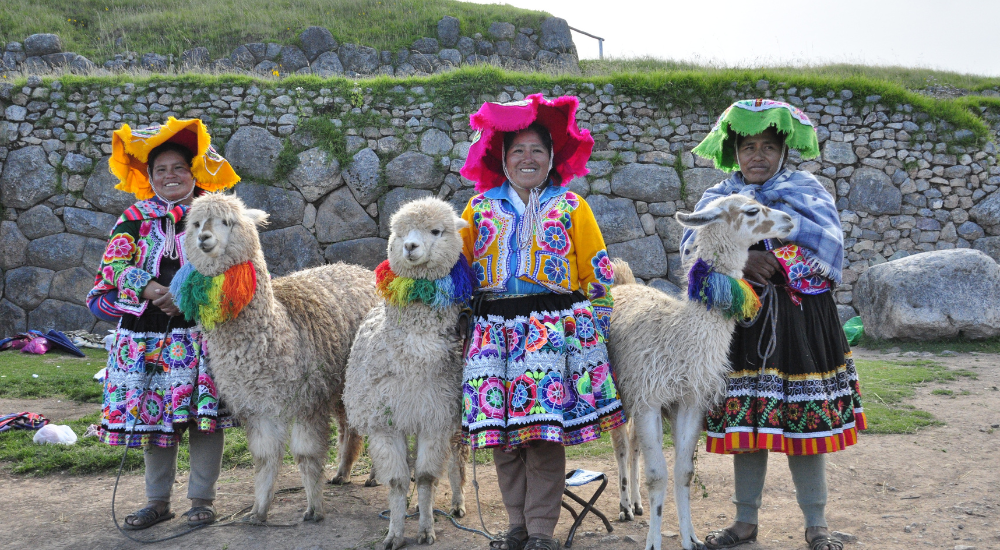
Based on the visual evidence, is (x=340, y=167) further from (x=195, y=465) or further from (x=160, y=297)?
(x=195, y=465)

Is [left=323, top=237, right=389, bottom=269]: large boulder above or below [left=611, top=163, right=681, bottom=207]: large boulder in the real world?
below

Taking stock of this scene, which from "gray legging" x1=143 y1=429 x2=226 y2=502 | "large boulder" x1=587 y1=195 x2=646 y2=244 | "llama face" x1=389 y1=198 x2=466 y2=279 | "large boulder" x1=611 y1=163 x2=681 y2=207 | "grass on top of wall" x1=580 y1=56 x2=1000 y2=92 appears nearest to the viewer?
"llama face" x1=389 y1=198 x2=466 y2=279

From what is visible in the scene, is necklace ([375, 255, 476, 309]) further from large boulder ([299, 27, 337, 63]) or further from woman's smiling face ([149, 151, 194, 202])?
large boulder ([299, 27, 337, 63])

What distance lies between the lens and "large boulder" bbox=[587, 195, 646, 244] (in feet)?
26.9

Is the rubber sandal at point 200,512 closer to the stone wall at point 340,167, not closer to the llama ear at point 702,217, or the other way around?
the llama ear at point 702,217

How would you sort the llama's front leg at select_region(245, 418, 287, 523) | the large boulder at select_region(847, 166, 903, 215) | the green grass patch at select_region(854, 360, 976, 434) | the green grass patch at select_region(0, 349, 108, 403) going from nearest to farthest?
the llama's front leg at select_region(245, 418, 287, 523) → the green grass patch at select_region(854, 360, 976, 434) → the green grass patch at select_region(0, 349, 108, 403) → the large boulder at select_region(847, 166, 903, 215)

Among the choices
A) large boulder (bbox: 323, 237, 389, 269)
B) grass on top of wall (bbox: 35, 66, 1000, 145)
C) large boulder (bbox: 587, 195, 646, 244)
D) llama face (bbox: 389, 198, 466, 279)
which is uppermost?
grass on top of wall (bbox: 35, 66, 1000, 145)

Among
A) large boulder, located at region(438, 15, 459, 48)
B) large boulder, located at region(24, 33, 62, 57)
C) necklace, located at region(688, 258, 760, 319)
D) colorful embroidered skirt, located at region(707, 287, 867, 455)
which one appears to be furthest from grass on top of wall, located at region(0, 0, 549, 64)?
colorful embroidered skirt, located at region(707, 287, 867, 455)

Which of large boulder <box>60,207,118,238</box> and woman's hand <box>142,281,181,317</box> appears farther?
→ large boulder <box>60,207,118,238</box>

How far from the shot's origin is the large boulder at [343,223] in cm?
802

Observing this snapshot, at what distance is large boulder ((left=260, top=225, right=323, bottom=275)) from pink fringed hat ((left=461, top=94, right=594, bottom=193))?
5.26 meters

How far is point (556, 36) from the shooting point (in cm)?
1493

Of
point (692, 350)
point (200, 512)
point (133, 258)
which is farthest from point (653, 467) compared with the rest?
point (133, 258)

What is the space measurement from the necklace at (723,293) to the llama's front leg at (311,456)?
1.88m
